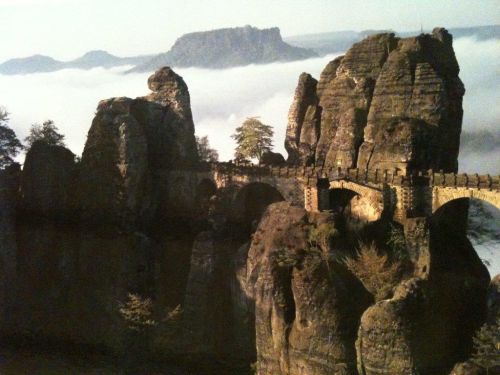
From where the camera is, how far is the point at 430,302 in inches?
1072

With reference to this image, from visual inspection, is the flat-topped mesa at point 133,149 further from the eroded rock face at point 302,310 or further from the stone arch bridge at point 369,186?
the eroded rock face at point 302,310

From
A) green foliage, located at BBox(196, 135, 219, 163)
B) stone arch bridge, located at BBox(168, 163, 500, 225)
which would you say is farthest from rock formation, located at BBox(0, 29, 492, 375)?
green foliage, located at BBox(196, 135, 219, 163)

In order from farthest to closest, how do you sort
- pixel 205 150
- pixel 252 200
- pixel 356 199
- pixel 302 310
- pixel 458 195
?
pixel 205 150 → pixel 252 200 → pixel 356 199 → pixel 458 195 → pixel 302 310

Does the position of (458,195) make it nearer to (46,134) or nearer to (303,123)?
(303,123)

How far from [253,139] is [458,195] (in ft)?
71.8

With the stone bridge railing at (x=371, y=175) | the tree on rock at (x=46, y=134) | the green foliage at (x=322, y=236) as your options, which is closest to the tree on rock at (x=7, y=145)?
the tree on rock at (x=46, y=134)

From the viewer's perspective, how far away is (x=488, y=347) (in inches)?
996

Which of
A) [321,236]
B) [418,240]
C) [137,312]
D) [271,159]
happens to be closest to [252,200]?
[271,159]

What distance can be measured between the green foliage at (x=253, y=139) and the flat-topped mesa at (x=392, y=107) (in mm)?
4929

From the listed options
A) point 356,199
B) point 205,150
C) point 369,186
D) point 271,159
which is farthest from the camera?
point 205,150

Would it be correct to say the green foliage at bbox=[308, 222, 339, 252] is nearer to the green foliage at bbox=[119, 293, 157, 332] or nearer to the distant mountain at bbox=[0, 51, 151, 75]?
the green foliage at bbox=[119, 293, 157, 332]

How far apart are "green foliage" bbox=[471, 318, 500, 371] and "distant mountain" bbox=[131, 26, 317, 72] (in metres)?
54.2

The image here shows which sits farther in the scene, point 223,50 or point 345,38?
point 223,50

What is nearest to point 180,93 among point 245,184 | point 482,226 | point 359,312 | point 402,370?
point 245,184
